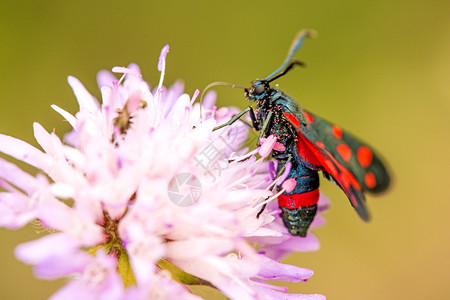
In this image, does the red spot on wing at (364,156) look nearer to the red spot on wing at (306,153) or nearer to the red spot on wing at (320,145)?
the red spot on wing at (320,145)

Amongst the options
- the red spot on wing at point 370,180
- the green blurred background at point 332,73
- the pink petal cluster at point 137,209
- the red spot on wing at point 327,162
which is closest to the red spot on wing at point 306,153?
the red spot on wing at point 327,162

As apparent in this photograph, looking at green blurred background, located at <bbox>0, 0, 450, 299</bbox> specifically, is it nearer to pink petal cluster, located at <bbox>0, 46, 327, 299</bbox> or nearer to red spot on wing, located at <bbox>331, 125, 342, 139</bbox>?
pink petal cluster, located at <bbox>0, 46, 327, 299</bbox>

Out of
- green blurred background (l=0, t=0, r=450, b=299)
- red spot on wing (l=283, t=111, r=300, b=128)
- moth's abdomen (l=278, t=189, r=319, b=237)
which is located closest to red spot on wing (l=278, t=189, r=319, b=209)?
moth's abdomen (l=278, t=189, r=319, b=237)

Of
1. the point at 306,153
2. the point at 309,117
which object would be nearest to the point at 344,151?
the point at 309,117

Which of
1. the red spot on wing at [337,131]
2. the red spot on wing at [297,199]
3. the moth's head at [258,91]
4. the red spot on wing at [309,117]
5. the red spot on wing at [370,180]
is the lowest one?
the red spot on wing at [370,180]

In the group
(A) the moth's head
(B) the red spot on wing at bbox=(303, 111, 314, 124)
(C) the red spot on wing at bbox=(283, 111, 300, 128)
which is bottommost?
(B) the red spot on wing at bbox=(303, 111, 314, 124)

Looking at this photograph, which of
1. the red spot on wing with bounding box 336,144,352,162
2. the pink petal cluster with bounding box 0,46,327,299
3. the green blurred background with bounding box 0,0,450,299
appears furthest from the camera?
the green blurred background with bounding box 0,0,450,299
